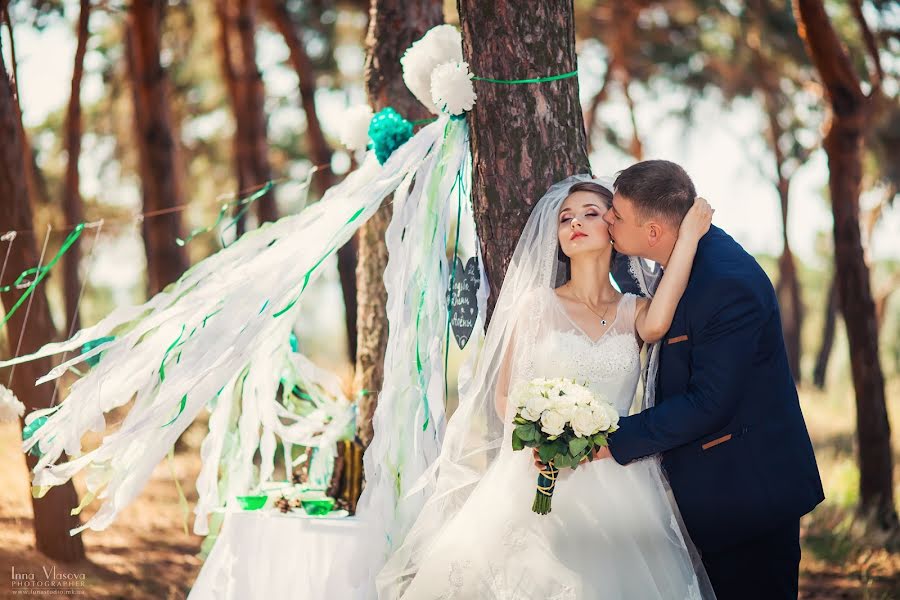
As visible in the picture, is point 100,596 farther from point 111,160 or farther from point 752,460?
point 111,160

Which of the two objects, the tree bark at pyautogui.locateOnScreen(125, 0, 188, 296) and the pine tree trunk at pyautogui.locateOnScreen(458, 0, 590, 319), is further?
the tree bark at pyautogui.locateOnScreen(125, 0, 188, 296)

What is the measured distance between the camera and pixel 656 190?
3.73 metres

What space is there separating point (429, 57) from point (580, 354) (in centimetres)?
165

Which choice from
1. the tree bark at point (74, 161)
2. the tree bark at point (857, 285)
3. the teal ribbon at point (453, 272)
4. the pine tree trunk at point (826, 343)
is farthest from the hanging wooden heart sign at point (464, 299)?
the pine tree trunk at point (826, 343)

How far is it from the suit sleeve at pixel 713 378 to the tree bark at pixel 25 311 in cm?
385

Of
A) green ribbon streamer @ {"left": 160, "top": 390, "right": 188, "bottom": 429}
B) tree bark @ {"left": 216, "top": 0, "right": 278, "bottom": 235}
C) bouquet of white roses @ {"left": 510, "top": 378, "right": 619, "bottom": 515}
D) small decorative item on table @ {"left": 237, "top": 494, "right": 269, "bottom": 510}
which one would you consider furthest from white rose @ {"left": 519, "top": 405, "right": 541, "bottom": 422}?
tree bark @ {"left": 216, "top": 0, "right": 278, "bottom": 235}

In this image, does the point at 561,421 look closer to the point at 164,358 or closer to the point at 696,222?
the point at 696,222

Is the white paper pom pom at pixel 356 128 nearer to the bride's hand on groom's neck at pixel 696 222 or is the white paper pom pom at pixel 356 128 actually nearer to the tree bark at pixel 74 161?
the bride's hand on groom's neck at pixel 696 222

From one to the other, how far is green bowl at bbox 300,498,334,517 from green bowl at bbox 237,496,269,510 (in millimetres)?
199

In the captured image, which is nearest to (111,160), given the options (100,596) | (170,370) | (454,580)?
(100,596)

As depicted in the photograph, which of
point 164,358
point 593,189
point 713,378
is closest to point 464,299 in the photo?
point 593,189

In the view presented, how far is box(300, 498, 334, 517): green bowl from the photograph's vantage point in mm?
4488

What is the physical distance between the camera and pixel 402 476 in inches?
162

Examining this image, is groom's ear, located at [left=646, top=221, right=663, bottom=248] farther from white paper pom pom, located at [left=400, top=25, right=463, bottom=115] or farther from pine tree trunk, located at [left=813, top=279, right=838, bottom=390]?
pine tree trunk, located at [left=813, top=279, right=838, bottom=390]
